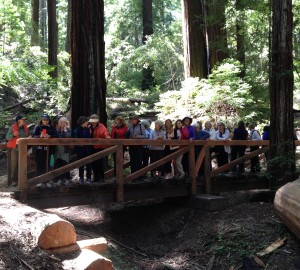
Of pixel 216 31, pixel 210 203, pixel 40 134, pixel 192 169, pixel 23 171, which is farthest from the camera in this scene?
pixel 216 31

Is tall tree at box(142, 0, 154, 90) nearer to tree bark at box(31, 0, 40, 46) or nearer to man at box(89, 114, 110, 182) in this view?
tree bark at box(31, 0, 40, 46)

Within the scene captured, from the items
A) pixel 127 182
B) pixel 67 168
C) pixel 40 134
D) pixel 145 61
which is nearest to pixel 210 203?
pixel 127 182

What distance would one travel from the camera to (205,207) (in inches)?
378

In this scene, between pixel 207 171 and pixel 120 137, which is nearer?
pixel 120 137

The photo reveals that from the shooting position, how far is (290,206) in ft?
22.4

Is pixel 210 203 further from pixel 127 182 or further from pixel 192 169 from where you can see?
pixel 127 182

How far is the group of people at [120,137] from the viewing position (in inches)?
345

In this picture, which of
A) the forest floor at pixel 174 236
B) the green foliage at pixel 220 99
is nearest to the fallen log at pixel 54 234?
the forest floor at pixel 174 236

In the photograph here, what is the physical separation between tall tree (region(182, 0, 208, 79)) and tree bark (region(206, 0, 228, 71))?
0.41 meters

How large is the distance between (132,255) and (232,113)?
7.88 meters

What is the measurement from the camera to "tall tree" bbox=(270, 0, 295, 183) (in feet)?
31.5

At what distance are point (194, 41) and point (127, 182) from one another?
9.61m

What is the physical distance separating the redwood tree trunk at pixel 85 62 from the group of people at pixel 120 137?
50.8 inches

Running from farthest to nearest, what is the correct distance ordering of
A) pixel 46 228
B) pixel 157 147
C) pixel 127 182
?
1. pixel 157 147
2. pixel 127 182
3. pixel 46 228
